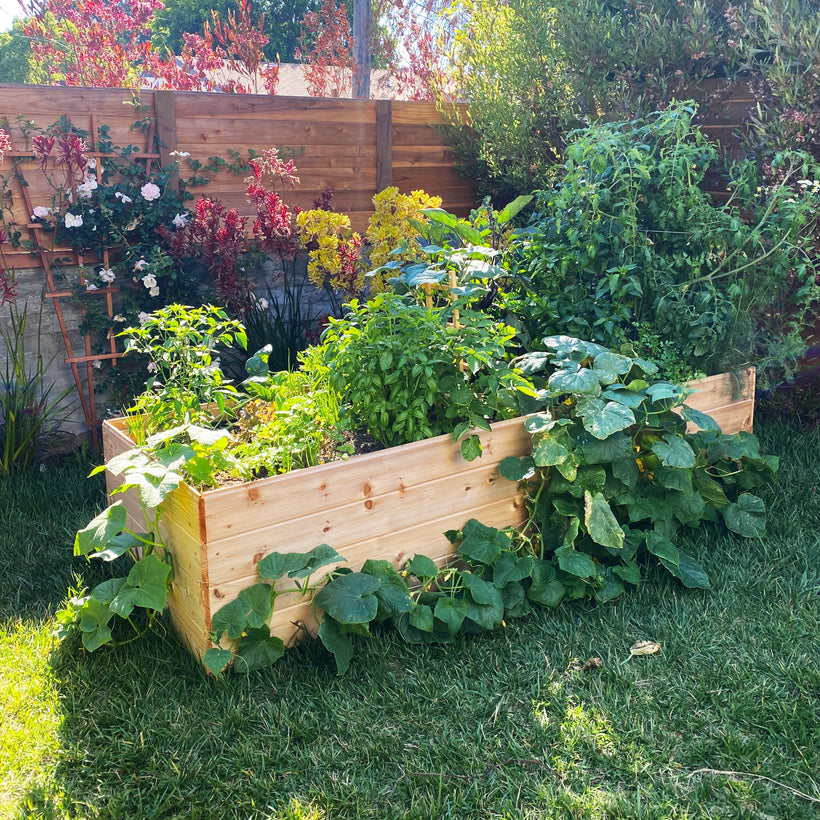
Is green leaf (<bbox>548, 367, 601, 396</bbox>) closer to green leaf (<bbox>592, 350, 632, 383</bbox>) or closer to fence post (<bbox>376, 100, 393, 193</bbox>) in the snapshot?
green leaf (<bbox>592, 350, 632, 383</bbox>)

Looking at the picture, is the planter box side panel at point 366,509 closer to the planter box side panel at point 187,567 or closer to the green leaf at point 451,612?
the planter box side panel at point 187,567

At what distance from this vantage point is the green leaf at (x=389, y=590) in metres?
2.19

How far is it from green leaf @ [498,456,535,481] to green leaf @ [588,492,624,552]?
8.1 inches

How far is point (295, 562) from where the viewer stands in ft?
6.93

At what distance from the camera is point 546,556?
2.70 m

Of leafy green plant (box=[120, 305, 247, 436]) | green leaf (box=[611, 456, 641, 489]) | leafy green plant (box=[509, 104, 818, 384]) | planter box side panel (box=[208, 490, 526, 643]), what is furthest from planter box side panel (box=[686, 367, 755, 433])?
leafy green plant (box=[120, 305, 247, 436])

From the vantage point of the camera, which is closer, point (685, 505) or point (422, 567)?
point (422, 567)

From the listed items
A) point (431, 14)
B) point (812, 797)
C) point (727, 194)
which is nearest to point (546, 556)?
point (812, 797)

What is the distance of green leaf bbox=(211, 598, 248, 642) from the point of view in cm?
204

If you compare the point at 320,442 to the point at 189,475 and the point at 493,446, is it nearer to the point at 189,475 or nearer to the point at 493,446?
the point at 189,475

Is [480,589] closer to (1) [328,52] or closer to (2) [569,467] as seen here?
(2) [569,467]

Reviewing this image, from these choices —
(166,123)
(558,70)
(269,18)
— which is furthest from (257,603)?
(269,18)

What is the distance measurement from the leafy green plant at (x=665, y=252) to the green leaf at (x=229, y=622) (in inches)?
61.2

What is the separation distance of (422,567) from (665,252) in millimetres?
1630
